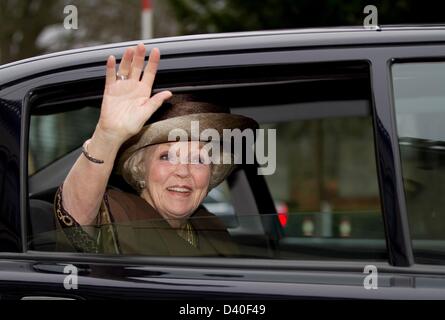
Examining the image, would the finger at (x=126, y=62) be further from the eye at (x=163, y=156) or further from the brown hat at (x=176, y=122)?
the eye at (x=163, y=156)

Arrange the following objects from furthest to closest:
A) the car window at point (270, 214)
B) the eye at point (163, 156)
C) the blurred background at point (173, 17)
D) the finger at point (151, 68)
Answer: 1. the blurred background at point (173, 17)
2. the eye at point (163, 156)
3. the car window at point (270, 214)
4. the finger at point (151, 68)

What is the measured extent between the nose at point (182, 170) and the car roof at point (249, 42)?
0.43m

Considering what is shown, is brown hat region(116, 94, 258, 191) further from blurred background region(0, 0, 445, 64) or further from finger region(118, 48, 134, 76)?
blurred background region(0, 0, 445, 64)

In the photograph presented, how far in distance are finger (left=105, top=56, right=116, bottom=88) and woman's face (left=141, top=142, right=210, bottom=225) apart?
0.42 meters

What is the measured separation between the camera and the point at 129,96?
1912 mm

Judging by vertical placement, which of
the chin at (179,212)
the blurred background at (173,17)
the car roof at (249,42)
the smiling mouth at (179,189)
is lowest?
the chin at (179,212)

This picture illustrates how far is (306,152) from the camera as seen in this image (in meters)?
19.8

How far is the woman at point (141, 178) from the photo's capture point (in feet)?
6.27

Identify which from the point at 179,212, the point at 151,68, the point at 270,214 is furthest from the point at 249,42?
the point at 270,214

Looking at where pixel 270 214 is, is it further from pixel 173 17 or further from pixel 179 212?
pixel 173 17

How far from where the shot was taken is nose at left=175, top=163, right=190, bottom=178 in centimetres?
231

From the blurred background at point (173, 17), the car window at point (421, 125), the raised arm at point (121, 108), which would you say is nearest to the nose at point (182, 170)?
the raised arm at point (121, 108)

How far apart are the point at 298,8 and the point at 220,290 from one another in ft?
23.7

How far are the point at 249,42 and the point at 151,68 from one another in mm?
263
